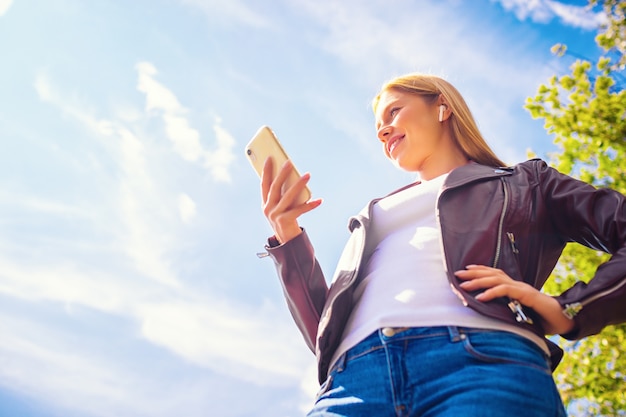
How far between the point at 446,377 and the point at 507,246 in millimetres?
686

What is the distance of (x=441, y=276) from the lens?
226 cm

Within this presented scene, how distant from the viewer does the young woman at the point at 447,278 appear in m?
1.95

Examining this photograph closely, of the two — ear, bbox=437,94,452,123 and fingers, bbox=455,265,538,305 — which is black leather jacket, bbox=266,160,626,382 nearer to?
fingers, bbox=455,265,538,305

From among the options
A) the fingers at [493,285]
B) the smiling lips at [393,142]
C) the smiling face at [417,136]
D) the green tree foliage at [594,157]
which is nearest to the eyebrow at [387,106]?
the smiling face at [417,136]

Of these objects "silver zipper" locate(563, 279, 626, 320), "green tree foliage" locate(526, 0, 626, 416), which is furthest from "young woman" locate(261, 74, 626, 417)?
"green tree foliage" locate(526, 0, 626, 416)

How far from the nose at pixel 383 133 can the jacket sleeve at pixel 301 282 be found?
76cm

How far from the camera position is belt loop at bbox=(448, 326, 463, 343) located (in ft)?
6.58

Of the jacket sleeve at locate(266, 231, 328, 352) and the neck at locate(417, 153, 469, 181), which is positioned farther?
the neck at locate(417, 153, 469, 181)

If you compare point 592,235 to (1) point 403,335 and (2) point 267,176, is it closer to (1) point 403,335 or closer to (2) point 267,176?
(1) point 403,335

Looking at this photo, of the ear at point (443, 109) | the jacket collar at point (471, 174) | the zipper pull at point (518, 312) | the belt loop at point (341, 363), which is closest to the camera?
the zipper pull at point (518, 312)

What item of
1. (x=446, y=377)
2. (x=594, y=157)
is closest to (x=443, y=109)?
(x=446, y=377)

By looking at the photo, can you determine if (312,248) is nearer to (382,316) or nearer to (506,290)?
(382,316)

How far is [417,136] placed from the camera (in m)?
2.99

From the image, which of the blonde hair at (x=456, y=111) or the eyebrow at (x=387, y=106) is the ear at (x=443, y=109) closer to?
the blonde hair at (x=456, y=111)
